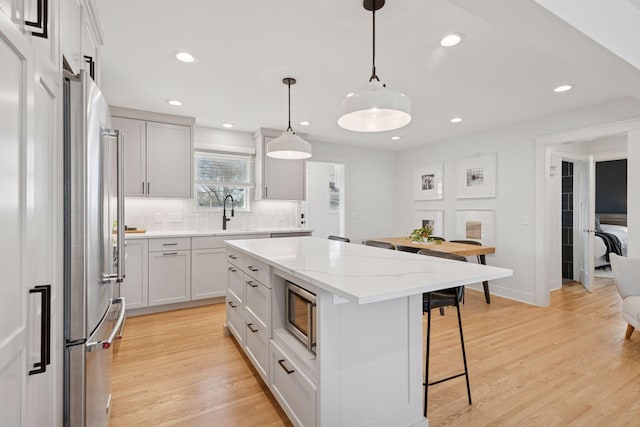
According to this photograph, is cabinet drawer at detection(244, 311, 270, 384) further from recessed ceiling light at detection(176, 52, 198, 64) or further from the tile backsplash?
the tile backsplash

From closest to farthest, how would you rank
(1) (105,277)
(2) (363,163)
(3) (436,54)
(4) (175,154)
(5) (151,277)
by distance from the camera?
(1) (105,277), (3) (436,54), (5) (151,277), (4) (175,154), (2) (363,163)

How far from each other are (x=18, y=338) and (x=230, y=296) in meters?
2.17

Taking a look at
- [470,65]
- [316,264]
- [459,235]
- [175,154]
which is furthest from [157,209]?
[459,235]

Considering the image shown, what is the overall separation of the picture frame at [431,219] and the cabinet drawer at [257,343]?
4001 millimetres

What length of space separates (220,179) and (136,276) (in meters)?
1.76

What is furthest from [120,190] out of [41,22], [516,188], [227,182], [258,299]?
[516,188]

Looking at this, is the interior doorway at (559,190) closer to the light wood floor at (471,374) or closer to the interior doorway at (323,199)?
the light wood floor at (471,374)

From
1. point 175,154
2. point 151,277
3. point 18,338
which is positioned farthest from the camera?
point 175,154

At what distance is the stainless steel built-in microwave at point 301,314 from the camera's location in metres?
1.54

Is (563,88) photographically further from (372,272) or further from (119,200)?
(119,200)

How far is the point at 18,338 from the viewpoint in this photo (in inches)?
31.3

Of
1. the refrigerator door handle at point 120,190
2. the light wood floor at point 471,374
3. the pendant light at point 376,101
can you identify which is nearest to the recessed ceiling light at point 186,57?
the refrigerator door handle at point 120,190

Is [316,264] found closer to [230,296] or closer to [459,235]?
[230,296]

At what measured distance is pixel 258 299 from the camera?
7.02ft
